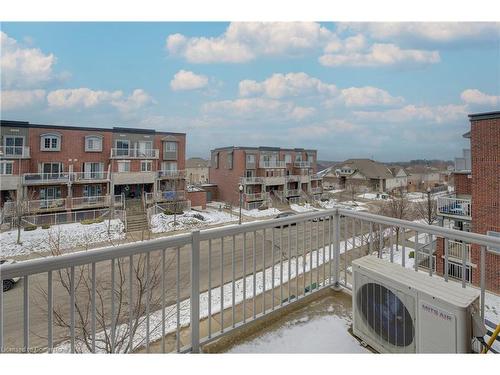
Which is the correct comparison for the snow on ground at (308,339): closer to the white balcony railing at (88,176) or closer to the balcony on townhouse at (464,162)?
the balcony on townhouse at (464,162)

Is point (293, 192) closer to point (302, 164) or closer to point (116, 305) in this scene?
point (302, 164)

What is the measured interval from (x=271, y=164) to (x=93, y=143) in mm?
9598

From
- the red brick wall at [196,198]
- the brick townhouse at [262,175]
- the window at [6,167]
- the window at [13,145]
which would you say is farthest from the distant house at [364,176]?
the window at [6,167]

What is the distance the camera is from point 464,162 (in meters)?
6.49

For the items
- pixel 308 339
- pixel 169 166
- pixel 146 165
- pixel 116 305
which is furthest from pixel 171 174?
pixel 308 339

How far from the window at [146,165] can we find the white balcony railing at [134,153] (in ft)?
0.75

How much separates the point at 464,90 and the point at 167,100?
801 cm

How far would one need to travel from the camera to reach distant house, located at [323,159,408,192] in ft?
74.5

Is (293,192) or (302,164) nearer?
(293,192)

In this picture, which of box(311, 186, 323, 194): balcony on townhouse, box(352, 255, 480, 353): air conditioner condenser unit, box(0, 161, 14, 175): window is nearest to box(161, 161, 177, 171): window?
box(0, 161, 14, 175): window

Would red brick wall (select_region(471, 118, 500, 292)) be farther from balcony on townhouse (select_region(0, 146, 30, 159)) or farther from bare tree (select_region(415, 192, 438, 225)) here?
balcony on townhouse (select_region(0, 146, 30, 159))
